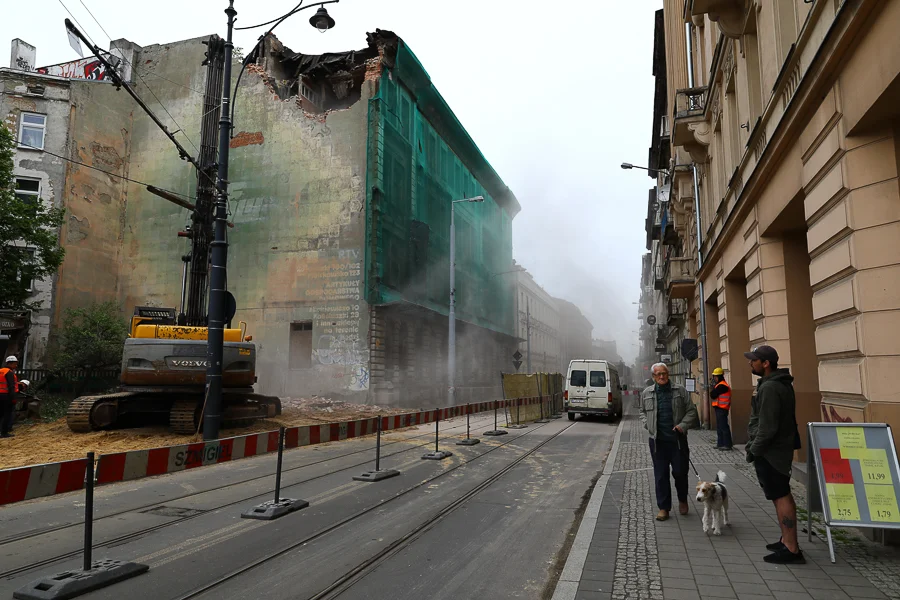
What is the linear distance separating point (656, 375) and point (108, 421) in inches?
491

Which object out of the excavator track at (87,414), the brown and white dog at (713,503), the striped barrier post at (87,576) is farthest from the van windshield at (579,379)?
the striped barrier post at (87,576)

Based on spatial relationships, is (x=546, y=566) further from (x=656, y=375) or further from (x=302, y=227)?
(x=302, y=227)

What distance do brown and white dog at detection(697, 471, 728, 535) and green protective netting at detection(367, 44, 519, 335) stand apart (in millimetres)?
20053

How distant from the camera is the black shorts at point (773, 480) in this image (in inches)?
186

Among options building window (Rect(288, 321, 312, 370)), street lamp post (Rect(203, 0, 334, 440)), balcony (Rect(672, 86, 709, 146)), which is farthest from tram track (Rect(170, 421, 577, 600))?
building window (Rect(288, 321, 312, 370))

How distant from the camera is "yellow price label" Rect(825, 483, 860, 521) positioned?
466cm

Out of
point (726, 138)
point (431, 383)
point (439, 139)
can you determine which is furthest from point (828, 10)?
point (439, 139)

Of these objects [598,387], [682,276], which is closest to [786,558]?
[682,276]

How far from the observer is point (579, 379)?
21.8 metres

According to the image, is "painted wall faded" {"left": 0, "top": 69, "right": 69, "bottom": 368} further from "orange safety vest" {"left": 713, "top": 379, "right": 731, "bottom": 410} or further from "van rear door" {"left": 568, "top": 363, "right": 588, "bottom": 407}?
"orange safety vest" {"left": 713, "top": 379, "right": 731, "bottom": 410}

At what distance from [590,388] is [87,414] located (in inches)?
631

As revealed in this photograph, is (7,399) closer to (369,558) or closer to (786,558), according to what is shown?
(369,558)

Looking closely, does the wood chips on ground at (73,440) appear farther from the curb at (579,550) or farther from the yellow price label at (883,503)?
the yellow price label at (883,503)

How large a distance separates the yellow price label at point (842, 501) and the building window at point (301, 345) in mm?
22287
